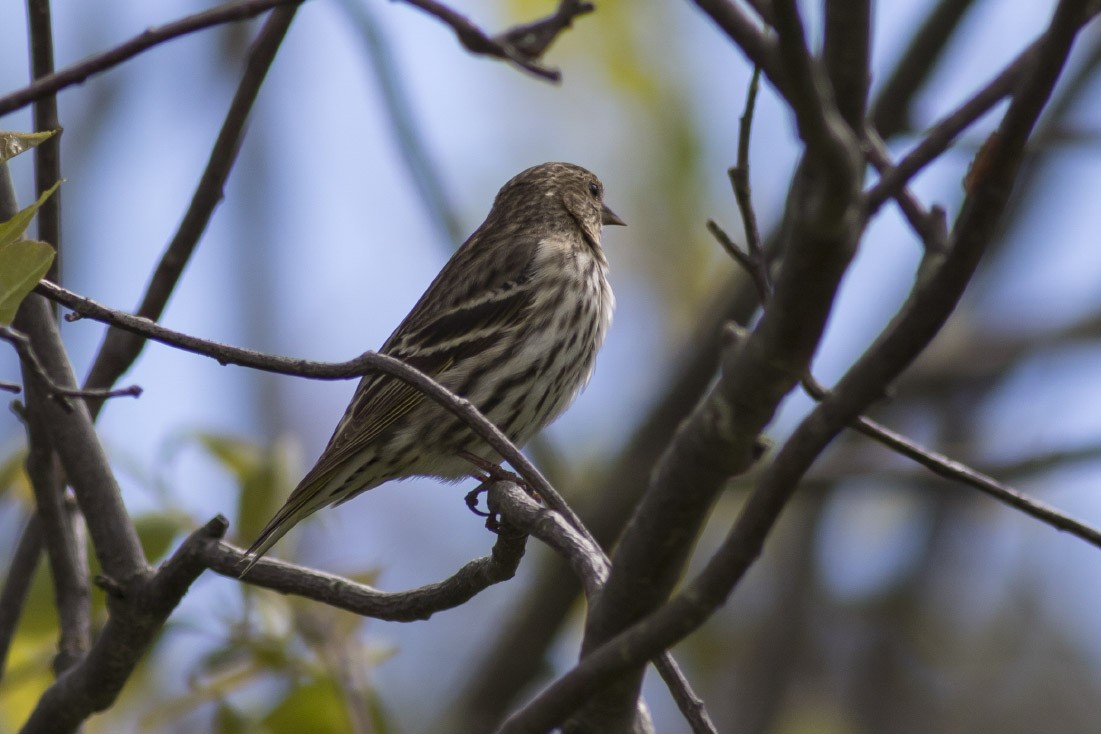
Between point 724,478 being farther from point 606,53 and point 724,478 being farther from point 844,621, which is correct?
point 606,53

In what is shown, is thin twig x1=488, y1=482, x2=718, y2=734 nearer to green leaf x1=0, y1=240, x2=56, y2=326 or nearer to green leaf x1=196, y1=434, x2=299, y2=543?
green leaf x1=0, y1=240, x2=56, y2=326

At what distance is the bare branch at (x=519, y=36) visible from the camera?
10.8 feet

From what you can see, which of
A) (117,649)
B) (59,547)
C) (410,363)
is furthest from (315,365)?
(410,363)

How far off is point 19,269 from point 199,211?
1.93 meters

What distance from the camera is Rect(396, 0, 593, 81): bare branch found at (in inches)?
130

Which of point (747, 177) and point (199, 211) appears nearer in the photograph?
point (747, 177)

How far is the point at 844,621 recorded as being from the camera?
1121cm

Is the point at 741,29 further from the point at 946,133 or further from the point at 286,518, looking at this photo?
the point at 286,518

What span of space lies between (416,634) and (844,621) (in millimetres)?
4101

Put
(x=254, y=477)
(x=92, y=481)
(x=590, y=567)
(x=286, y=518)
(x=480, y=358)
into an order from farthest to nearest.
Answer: (x=480, y=358)
(x=254, y=477)
(x=286, y=518)
(x=92, y=481)
(x=590, y=567)

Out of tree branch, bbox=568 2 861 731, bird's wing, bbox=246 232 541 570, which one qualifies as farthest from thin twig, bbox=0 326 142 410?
bird's wing, bbox=246 232 541 570

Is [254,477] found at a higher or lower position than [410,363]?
lower

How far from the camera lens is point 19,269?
2.73m

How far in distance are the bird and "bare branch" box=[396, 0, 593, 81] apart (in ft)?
6.70
